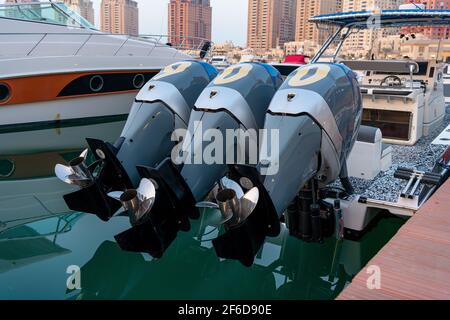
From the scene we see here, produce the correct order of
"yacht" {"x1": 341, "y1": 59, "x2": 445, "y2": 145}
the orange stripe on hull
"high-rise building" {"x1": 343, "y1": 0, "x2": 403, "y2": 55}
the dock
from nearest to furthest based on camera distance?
the dock, "yacht" {"x1": 341, "y1": 59, "x2": 445, "y2": 145}, the orange stripe on hull, "high-rise building" {"x1": 343, "y1": 0, "x2": 403, "y2": 55}

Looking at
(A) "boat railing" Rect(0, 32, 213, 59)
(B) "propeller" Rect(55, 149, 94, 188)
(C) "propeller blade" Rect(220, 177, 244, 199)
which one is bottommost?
(B) "propeller" Rect(55, 149, 94, 188)

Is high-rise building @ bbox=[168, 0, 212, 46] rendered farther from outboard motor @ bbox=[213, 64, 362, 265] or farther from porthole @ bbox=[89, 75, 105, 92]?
outboard motor @ bbox=[213, 64, 362, 265]

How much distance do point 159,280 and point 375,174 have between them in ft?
8.06

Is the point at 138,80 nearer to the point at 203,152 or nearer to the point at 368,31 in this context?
the point at 368,31

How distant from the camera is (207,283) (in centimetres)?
390

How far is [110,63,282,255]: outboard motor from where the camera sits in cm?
356

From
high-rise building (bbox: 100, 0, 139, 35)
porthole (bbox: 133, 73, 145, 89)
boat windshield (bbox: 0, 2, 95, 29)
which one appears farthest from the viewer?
high-rise building (bbox: 100, 0, 139, 35)

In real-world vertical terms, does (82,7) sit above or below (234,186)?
above

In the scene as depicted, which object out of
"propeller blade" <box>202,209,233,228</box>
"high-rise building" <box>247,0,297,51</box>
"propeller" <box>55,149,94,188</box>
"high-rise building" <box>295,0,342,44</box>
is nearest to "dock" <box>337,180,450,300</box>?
"propeller blade" <box>202,209,233,228</box>

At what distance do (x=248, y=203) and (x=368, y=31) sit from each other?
9.27 meters

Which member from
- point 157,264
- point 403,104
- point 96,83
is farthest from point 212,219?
point 96,83

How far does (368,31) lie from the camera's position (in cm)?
1108

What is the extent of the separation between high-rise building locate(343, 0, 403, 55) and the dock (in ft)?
21.9
